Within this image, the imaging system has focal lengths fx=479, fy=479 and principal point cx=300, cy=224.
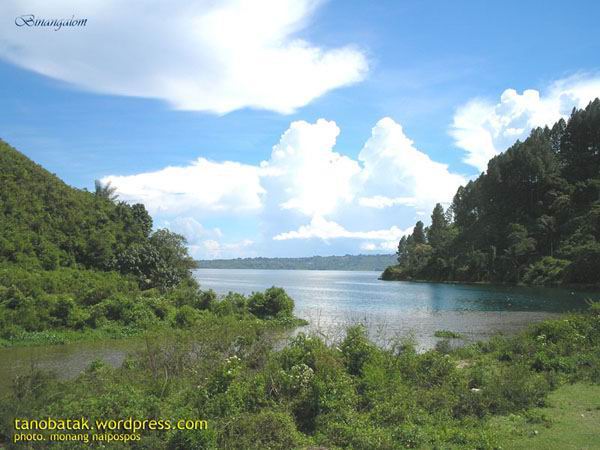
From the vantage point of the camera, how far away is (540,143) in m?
115

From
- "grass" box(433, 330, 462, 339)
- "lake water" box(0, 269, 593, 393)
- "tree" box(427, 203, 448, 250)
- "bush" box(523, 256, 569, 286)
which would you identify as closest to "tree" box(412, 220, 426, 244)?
"tree" box(427, 203, 448, 250)

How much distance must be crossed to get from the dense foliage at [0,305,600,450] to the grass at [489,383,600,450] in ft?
0.89

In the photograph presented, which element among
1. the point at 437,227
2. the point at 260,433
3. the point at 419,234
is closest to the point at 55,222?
the point at 260,433

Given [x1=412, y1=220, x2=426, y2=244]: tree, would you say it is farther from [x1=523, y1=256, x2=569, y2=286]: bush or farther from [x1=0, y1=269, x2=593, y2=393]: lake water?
[x1=0, y1=269, x2=593, y2=393]: lake water

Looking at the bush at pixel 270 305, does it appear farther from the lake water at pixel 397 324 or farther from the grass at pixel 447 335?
the grass at pixel 447 335

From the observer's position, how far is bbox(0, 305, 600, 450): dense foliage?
9.52 meters

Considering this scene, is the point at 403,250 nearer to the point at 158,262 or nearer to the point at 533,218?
the point at 533,218

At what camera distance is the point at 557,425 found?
10.6m

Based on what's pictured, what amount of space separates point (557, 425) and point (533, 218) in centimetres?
10732

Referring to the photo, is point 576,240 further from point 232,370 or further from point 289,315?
point 232,370

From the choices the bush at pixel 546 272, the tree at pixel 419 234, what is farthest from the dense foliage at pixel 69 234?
the tree at pixel 419 234

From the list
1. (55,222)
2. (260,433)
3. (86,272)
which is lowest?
(260,433)

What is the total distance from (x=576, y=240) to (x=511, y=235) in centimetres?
1510

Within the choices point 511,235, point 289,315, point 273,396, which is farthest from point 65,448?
point 511,235
